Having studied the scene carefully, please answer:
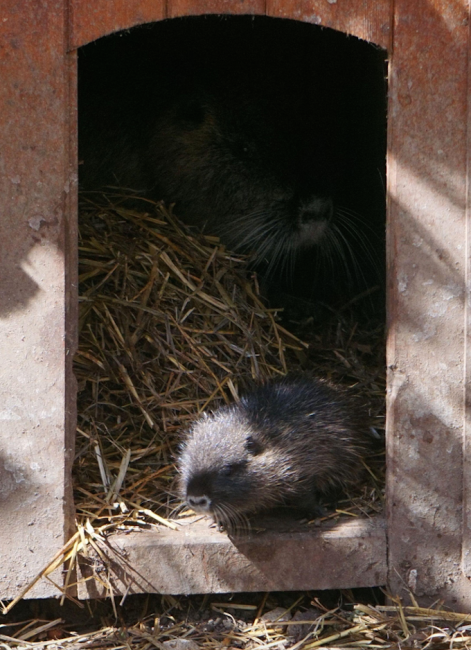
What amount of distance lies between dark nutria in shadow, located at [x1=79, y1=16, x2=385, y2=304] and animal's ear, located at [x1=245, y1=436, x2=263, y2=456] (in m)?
1.52

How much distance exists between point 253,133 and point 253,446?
82.5 inches

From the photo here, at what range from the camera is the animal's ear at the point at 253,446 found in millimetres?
3504

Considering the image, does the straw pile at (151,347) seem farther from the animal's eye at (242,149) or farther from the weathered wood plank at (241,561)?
the animal's eye at (242,149)

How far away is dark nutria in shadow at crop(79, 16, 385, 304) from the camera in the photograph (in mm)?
4844

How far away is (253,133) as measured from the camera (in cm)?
491

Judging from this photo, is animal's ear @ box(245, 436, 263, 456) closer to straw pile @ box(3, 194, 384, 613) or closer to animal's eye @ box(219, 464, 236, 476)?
animal's eye @ box(219, 464, 236, 476)

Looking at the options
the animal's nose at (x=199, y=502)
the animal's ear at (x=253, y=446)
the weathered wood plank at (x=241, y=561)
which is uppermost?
the animal's ear at (x=253, y=446)

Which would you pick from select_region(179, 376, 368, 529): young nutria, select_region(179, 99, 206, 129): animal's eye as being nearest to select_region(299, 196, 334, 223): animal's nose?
select_region(179, 99, 206, 129): animal's eye

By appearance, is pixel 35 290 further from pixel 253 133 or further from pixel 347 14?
pixel 253 133

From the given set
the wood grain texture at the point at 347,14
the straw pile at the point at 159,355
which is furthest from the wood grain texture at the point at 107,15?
the straw pile at the point at 159,355

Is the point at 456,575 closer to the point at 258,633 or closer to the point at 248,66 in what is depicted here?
the point at 258,633

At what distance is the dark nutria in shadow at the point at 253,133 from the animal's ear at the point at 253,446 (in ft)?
4.99

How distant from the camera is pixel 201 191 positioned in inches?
199

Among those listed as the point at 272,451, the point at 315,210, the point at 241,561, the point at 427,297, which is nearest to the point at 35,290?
the point at 272,451
